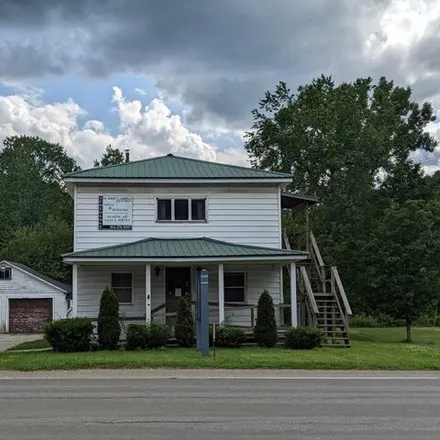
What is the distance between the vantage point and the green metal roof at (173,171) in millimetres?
24375

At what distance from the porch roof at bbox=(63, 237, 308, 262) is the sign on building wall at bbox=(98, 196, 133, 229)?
95 cm

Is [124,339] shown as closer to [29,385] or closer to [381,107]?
[29,385]

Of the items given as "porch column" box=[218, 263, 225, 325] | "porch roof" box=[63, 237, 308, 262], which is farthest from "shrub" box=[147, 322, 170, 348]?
"porch roof" box=[63, 237, 308, 262]

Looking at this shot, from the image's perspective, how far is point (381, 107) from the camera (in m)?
45.6

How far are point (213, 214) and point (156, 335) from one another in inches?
233

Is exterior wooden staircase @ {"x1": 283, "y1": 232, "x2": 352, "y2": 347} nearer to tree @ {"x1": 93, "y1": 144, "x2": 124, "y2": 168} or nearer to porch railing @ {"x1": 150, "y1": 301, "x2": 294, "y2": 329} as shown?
porch railing @ {"x1": 150, "y1": 301, "x2": 294, "y2": 329}

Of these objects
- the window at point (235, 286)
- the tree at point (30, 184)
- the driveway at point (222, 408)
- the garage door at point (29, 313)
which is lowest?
the driveway at point (222, 408)

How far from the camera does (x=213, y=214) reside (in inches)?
969

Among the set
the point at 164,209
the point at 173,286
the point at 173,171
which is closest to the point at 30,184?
the point at 173,171

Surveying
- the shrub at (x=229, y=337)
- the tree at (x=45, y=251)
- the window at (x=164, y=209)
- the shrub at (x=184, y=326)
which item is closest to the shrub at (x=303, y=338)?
the shrub at (x=229, y=337)

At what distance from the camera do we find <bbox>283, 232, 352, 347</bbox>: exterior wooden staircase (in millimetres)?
22375

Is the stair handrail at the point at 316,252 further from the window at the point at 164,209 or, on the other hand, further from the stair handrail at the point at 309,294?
the window at the point at 164,209

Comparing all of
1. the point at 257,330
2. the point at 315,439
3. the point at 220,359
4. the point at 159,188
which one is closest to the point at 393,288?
the point at 257,330

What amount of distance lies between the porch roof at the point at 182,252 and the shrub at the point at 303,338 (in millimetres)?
2658
